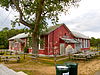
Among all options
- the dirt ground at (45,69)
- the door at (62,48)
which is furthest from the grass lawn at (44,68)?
the door at (62,48)

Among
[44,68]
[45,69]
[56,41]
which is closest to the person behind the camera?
[45,69]

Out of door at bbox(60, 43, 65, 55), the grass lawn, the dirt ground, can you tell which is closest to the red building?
door at bbox(60, 43, 65, 55)

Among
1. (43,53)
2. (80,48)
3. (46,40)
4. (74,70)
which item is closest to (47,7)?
(46,40)

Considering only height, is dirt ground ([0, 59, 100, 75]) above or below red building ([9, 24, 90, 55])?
below

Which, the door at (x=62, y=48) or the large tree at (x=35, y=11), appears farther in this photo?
the door at (x=62, y=48)

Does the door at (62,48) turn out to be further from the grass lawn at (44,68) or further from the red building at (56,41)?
the grass lawn at (44,68)

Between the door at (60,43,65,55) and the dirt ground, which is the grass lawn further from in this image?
the door at (60,43,65,55)

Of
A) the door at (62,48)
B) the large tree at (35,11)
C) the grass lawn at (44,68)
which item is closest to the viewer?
the grass lawn at (44,68)

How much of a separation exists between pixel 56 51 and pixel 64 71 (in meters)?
15.9

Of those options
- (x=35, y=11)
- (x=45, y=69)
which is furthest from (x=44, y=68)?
(x=35, y=11)

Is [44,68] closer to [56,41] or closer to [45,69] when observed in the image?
[45,69]

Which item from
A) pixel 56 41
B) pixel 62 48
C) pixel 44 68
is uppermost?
pixel 56 41

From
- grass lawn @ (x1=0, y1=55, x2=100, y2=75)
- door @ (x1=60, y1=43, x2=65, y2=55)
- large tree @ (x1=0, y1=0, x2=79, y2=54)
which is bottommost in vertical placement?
grass lawn @ (x1=0, y1=55, x2=100, y2=75)

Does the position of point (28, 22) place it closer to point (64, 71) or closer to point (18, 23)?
point (18, 23)
